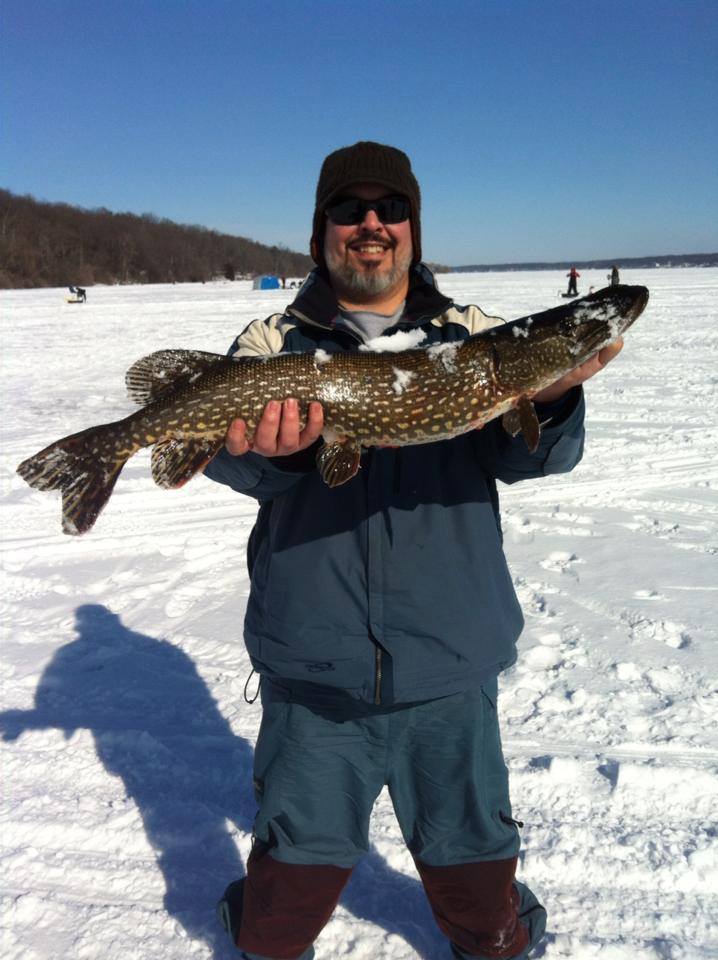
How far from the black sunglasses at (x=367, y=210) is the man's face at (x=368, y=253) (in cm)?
2

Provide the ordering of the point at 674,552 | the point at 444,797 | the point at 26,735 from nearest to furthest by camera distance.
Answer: the point at 444,797, the point at 26,735, the point at 674,552

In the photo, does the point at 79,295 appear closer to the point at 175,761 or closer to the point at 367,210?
the point at 175,761

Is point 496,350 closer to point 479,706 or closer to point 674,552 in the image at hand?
point 479,706

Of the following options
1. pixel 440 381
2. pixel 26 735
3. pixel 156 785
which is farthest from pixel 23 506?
pixel 440 381

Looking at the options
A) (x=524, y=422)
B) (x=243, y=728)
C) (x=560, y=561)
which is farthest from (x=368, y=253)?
(x=560, y=561)

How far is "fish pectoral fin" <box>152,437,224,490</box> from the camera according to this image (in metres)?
2.41

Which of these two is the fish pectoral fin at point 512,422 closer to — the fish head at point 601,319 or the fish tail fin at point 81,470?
the fish head at point 601,319

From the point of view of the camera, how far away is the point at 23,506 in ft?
19.2

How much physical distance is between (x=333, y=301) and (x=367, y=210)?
382mm

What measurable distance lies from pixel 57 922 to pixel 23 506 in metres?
4.19

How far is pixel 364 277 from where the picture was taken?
245 centimetres

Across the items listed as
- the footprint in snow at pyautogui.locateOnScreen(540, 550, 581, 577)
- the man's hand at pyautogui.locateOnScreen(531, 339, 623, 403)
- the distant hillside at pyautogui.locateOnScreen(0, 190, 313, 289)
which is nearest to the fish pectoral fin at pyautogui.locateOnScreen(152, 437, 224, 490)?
the man's hand at pyautogui.locateOnScreen(531, 339, 623, 403)

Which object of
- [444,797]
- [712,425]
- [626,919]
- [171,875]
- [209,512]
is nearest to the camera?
[444,797]

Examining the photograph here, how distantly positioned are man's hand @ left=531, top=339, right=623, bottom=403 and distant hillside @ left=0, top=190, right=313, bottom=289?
199 feet
